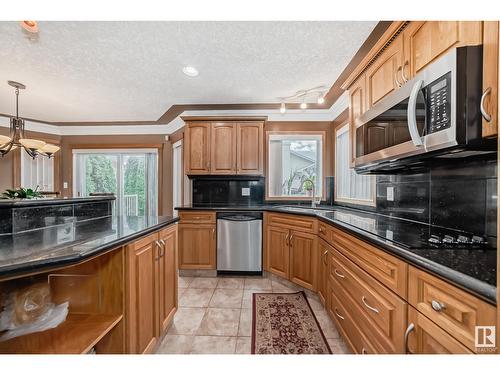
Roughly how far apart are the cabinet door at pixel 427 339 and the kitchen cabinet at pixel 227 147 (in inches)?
97.7

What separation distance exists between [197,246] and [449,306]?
2621 millimetres

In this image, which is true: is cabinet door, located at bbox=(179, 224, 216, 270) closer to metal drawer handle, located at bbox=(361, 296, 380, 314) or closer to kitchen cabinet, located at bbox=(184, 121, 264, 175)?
kitchen cabinet, located at bbox=(184, 121, 264, 175)

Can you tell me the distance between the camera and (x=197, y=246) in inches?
115

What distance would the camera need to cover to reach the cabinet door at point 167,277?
151 centimetres

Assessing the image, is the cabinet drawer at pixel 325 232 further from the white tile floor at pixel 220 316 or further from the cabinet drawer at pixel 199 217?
the cabinet drawer at pixel 199 217

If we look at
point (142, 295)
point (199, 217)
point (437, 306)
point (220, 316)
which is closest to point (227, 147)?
point (199, 217)

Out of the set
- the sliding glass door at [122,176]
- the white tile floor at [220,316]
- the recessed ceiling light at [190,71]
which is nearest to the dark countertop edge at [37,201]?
the white tile floor at [220,316]

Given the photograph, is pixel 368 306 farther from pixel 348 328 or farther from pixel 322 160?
pixel 322 160

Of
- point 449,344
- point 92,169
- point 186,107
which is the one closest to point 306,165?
point 186,107

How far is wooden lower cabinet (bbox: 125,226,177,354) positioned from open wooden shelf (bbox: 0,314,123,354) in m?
0.12
